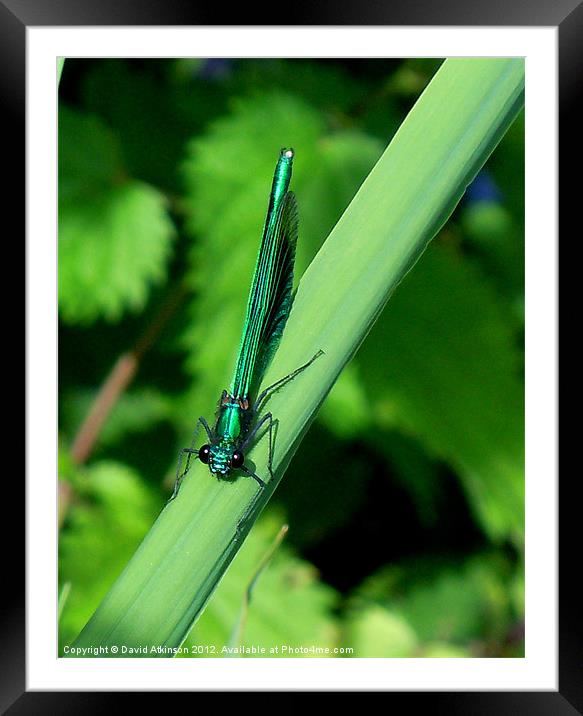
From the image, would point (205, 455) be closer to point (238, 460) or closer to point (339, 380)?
point (238, 460)

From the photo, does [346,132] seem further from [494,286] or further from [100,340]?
[100,340]

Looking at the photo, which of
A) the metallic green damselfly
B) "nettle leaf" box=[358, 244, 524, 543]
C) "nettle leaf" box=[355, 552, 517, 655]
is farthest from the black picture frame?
"nettle leaf" box=[355, 552, 517, 655]

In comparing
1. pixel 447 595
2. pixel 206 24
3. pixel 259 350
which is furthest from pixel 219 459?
pixel 447 595

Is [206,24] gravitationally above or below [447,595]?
above

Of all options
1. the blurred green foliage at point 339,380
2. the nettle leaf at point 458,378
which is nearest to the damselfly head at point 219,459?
the blurred green foliage at point 339,380

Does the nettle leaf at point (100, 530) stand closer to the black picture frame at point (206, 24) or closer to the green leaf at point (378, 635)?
the green leaf at point (378, 635)

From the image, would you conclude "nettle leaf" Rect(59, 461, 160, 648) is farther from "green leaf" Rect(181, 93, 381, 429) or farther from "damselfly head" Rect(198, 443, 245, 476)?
"damselfly head" Rect(198, 443, 245, 476)

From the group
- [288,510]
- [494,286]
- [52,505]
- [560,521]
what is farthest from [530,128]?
[288,510]
